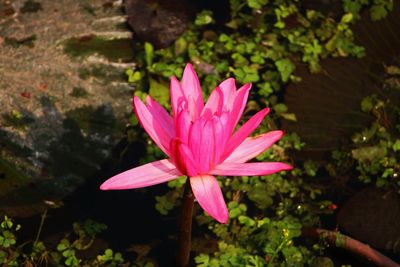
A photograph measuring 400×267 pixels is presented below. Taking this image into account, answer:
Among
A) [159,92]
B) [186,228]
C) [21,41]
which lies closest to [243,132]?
[186,228]

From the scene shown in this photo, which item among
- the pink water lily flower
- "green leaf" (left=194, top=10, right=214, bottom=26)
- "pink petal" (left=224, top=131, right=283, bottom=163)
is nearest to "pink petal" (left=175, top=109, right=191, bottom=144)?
the pink water lily flower

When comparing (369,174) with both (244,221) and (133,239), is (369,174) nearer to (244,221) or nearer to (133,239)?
(244,221)

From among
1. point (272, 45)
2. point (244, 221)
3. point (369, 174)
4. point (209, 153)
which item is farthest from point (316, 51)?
point (209, 153)

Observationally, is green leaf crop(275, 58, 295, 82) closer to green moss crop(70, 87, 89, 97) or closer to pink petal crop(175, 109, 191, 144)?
green moss crop(70, 87, 89, 97)

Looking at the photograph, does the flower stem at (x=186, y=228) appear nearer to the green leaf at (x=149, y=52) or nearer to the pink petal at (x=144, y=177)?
the pink petal at (x=144, y=177)

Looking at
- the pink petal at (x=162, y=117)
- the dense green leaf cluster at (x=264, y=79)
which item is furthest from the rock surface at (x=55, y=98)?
the pink petal at (x=162, y=117)

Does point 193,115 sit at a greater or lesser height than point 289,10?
greater

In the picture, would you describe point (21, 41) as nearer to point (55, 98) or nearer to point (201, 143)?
point (55, 98)

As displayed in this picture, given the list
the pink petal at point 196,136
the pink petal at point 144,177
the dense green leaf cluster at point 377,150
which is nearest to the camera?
the pink petal at point 196,136
